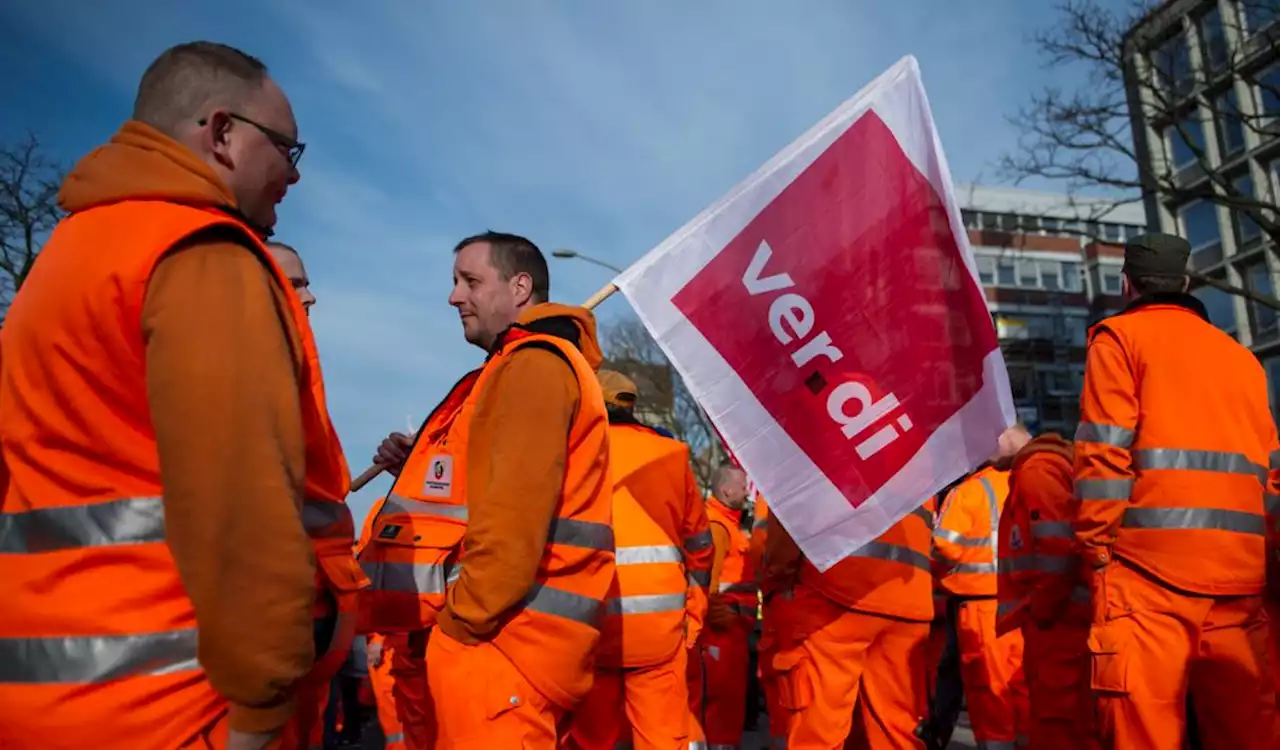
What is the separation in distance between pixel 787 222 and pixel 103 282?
2793mm

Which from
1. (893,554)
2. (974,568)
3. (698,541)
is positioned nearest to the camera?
(893,554)

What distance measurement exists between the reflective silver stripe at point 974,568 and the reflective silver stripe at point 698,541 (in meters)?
2.00

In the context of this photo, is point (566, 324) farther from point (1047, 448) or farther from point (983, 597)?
point (983, 597)

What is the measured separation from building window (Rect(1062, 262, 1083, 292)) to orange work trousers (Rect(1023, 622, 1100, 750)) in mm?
55949

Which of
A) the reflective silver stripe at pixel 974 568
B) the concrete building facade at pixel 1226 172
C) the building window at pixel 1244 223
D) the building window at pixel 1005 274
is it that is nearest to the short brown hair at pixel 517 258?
the reflective silver stripe at pixel 974 568

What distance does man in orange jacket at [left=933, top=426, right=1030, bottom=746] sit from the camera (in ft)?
20.0

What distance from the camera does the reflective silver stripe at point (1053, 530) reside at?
4.75m

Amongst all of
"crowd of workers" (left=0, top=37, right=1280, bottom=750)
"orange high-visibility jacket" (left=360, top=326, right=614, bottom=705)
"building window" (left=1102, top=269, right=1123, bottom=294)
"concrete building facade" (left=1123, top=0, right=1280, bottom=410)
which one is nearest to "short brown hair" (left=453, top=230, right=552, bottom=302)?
"crowd of workers" (left=0, top=37, right=1280, bottom=750)

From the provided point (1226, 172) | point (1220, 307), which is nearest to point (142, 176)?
point (1226, 172)

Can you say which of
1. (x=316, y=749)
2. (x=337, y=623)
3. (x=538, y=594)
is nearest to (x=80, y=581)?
(x=337, y=623)

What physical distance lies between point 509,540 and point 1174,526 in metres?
2.57

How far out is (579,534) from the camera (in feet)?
10.0

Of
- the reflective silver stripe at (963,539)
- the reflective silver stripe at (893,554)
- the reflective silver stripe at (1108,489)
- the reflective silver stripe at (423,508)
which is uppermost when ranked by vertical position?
the reflective silver stripe at (963,539)

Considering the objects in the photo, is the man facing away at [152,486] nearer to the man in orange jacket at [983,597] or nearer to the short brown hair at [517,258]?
the short brown hair at [517,258]
